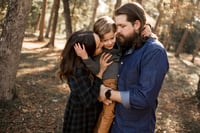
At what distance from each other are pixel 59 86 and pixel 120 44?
25.9 feet

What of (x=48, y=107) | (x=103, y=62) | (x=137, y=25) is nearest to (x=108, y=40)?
(x=103, y=62)

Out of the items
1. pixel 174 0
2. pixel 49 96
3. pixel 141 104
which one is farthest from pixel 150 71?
pixel 174 0

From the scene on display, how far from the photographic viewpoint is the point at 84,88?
3.47 meters

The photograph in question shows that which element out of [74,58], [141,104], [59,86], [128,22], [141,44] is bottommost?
[59,86]

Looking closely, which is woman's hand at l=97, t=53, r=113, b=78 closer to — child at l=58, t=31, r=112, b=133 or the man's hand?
child at l=58, t=31, r=112, b=133

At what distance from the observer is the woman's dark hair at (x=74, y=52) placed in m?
3.51

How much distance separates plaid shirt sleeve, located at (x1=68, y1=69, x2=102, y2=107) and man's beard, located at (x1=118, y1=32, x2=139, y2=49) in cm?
55

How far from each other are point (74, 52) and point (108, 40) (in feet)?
1.37

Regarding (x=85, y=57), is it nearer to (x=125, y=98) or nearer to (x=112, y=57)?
(x=112, y=57)

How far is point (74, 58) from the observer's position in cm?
358

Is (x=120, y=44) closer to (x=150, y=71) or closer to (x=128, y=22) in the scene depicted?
(x=128, y=22)

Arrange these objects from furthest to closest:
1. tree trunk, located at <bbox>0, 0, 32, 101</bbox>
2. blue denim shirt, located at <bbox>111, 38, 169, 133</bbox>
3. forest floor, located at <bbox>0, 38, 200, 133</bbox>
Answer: forest floor, located at <bbox>0, 38, 200, 133</bbox>
tree trunk, located at <bbox>0, 0, 32, 101</bbox>
blue denim shirt, located at <bbox>111, 38, 169, 133</bbox>

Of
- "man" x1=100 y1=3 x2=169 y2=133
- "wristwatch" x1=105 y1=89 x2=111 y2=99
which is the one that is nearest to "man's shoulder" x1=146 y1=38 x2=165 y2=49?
"man" x1=100 y1=3 x2=169 y2=133

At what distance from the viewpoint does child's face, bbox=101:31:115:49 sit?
3.54 metres
